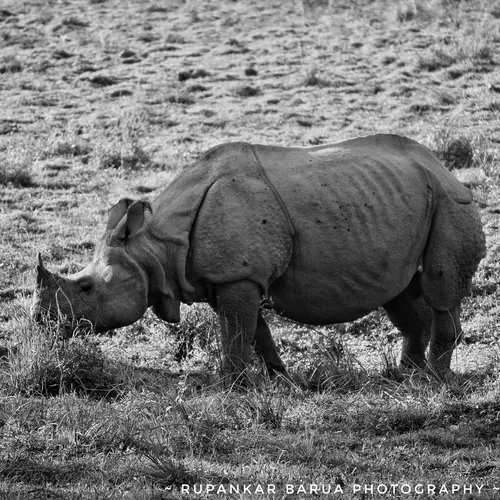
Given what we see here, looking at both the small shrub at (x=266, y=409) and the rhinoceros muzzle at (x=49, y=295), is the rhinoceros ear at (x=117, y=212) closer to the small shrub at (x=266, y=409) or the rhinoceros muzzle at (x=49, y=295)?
the rhinoceros muzzle at (x=49, y=295)

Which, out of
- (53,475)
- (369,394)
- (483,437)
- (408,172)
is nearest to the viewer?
(53,475)

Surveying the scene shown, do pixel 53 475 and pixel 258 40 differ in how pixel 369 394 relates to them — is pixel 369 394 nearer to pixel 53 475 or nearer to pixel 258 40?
pixel 53 475

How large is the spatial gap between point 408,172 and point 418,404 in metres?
2.04

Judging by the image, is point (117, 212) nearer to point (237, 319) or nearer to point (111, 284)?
point (111, 284)

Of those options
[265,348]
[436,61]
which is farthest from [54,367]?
[436,61]

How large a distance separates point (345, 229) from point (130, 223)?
4.94 ft

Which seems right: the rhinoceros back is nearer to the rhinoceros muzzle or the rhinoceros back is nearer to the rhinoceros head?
the rhinoceros head

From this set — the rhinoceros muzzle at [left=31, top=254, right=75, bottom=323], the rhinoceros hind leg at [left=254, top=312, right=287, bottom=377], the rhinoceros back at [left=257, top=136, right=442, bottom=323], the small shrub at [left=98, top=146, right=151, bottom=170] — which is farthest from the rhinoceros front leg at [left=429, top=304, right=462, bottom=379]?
the small shrub at [left=98, top=146, right=151, bottom=170]

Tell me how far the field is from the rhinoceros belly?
0.50 m

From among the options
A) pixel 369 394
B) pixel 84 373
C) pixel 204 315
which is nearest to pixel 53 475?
pixel 84 373

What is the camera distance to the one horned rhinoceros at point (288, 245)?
803 cm

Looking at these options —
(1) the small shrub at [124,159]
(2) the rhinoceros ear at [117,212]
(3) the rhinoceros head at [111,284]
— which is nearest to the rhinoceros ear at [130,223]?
(3) the rhinoceros head at [111,284]

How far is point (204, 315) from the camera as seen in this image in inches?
386

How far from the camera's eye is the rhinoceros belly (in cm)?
835
